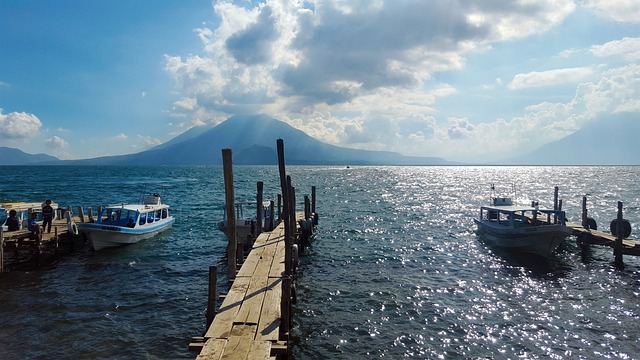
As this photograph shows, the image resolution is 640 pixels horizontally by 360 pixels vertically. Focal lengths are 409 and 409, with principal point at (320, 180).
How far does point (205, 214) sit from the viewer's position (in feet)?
150

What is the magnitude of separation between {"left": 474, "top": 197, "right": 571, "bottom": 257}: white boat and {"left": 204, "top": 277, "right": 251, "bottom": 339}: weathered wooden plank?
20073 mm

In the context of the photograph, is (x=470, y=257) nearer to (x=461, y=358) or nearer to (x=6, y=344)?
(x=461, y=358)

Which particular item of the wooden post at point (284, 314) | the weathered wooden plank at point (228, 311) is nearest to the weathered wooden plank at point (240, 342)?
the weathered wooden plank at point (228, 311)

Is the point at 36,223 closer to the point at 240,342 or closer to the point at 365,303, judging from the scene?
the point at 365,303

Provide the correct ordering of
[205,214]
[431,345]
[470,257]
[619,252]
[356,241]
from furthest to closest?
1. [205,214]
2. [356,241]
3. [470,257]
4. [619,252]
5. [431,345]

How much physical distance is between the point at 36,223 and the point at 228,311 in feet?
67.6

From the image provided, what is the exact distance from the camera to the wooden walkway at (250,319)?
8891mm

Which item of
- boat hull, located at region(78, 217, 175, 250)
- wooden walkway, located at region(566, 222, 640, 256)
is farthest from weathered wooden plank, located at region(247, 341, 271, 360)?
wooden walkway, located at region(566, 222, 640, 256)

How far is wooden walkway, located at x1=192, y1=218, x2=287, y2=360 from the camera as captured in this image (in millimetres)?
8891

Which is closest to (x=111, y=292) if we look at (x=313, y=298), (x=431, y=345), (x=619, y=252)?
(x=313, y=298)

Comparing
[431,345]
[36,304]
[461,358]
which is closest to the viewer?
[461,358]

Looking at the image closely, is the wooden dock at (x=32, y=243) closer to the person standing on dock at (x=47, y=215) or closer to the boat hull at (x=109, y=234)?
the person standing on dock at (x=47, y=215)

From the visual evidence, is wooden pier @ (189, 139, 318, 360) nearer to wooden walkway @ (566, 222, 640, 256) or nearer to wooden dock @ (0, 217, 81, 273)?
wooden dock @ (0, 217, 81, 273)

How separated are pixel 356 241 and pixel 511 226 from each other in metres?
10.9
